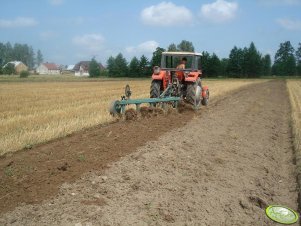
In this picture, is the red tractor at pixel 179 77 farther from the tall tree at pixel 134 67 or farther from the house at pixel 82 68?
the house at pixel 82 68

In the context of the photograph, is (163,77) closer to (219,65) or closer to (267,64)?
(219,65)

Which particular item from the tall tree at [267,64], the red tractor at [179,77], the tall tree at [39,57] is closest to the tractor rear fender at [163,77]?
the red tractor at [179,77]

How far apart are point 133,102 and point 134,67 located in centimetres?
5329

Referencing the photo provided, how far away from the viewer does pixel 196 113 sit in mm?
12672

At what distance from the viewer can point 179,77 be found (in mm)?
12977

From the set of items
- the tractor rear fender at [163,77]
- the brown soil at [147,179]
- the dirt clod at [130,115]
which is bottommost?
the brown soil at [147,179]

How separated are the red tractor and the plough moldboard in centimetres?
38

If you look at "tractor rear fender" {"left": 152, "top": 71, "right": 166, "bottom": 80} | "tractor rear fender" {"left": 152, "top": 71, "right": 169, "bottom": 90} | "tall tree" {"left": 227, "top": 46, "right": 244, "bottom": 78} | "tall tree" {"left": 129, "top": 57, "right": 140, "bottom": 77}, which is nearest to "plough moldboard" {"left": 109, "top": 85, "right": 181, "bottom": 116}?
"tractor rear fender" {"left": 152, "top": 71, "right": 169, "bottom": 90}

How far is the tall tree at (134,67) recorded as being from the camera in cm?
6275

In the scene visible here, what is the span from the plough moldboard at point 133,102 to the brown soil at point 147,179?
1.14 metres

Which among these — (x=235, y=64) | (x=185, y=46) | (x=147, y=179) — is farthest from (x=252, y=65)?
(x=147, y=179)

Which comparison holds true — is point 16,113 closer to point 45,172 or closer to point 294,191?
point 45,172

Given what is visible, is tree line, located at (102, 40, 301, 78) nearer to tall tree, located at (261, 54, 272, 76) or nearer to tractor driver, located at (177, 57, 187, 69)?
tall tree, located at (261, 54, 272, 76)

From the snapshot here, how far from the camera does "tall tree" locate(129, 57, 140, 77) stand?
206 ft
